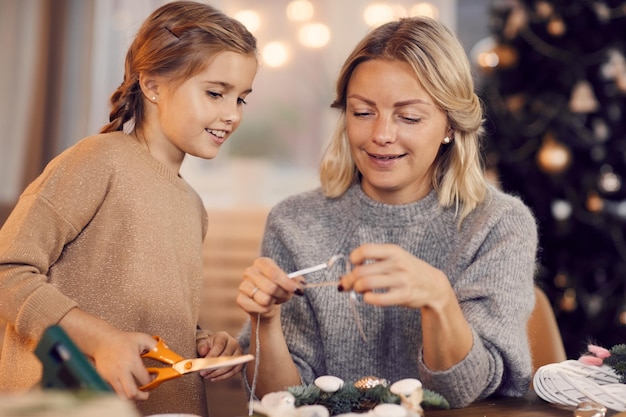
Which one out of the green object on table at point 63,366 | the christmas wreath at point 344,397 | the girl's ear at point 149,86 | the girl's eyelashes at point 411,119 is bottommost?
the christmas wreath at point 344,397

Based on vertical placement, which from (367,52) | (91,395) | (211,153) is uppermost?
(367,52)

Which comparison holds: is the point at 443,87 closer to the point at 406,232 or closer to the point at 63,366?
the point at 406,232

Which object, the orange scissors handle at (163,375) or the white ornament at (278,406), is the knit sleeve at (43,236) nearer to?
the orange scissors handle at (163,375)

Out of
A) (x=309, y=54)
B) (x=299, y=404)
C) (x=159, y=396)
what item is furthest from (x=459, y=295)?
(x=309, y=54)

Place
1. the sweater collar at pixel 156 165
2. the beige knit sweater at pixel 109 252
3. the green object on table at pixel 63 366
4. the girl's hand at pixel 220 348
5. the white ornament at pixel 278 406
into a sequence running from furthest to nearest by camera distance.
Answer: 1. the sweater collar at pixel 156 165
2. the girl's hand at pixel 220 348
3. the beige knit sweater at pixel 109 252
4. the white ornament at pixel 278 406
5. the green object on table at pixel 63 366

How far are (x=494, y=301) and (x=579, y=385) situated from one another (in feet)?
0.78

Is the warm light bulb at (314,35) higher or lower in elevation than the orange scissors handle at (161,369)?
higher

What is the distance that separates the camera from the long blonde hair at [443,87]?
154 centimetres

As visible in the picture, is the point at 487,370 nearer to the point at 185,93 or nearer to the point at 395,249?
the point at 395,249

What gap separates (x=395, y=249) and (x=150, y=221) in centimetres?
56

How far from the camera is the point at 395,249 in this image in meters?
1.07

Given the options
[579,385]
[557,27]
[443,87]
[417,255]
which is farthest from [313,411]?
[557,27]

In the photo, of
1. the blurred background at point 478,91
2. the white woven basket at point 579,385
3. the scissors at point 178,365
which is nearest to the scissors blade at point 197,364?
the scissors at point 178,365

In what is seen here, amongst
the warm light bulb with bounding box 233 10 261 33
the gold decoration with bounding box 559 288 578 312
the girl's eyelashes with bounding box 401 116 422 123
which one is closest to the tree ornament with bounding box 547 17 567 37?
the gold decoration with bounding box 559 288 578 312
